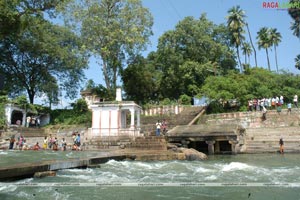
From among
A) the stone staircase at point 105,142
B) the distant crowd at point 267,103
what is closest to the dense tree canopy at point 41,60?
the stone staircase at point 105,142

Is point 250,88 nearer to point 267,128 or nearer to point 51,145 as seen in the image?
point 267,128

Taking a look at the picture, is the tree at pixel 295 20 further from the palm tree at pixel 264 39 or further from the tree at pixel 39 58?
the tree at pixel 39 58

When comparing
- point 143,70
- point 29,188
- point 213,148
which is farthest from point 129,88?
point 29,188

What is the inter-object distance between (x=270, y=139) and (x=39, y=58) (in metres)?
29.3

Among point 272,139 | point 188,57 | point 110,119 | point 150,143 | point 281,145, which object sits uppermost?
point 188,57

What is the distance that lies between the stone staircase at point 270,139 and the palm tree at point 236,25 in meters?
24.3

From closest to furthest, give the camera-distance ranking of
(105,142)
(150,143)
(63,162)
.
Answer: (63,162)
(150,143)
(105,142)

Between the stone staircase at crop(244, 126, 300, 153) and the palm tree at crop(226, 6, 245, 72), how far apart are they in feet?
79.8

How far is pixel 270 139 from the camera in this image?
2345cm

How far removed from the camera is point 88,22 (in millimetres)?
36562

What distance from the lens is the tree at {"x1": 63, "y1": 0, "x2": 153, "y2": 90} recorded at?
120 feet

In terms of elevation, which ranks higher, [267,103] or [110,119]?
[267,103]

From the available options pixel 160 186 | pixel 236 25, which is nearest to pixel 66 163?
pixel 160 186

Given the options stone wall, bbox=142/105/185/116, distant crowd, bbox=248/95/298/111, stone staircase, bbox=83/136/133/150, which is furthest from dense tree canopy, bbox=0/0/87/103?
distant crowd, bbox=248/95/298/111
